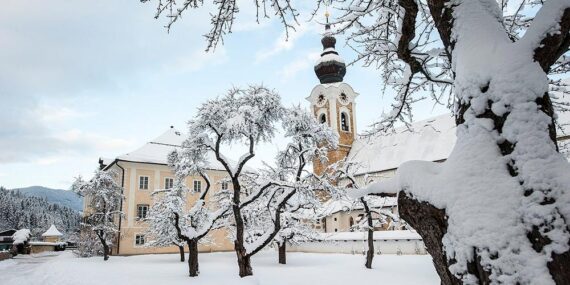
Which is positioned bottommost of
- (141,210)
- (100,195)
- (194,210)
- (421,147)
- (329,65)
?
(194,210)

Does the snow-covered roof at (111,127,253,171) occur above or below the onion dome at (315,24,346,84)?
below

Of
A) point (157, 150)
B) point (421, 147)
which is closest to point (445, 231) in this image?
point (157, 150)

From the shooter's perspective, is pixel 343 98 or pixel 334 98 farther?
pixel 343 98

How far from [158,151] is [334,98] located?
22607 millimetres

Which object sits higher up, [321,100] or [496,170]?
[321,100]

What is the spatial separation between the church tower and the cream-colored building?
56.4 feet

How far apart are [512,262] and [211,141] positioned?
13854 mm

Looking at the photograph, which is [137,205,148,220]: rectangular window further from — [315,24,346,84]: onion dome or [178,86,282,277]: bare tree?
[315,24,346,84]: onion dome

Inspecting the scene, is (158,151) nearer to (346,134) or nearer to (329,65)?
(346,134)

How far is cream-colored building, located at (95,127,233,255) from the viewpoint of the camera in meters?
33.9

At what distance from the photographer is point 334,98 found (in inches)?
1943

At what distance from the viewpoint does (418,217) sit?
2971 millimetres

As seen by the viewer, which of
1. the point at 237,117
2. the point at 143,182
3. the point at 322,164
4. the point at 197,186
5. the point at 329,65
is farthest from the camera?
the point at 329,65

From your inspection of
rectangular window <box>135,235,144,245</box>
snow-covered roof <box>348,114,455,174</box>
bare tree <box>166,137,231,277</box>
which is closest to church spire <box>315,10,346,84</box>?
snow-covered roof <box>348,114,455,174</box>
